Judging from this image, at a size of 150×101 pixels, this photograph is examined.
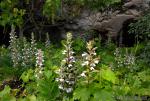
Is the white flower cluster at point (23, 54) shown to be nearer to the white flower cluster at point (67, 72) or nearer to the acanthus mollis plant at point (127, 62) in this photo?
the acanthus mollis plant at point (127, 62)

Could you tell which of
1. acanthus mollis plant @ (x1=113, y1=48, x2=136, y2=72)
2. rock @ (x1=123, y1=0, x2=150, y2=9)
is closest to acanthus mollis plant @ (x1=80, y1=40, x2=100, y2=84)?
acanthus mollis plant @ (x1=113, y1=48, x2=136, y2=72)

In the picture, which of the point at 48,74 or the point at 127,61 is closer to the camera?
the point at 48,74

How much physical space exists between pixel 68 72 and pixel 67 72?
0.06 ft

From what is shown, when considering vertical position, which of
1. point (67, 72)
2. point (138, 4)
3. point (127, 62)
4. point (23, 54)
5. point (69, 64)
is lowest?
point (127, 62)

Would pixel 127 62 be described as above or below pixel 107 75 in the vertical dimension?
below

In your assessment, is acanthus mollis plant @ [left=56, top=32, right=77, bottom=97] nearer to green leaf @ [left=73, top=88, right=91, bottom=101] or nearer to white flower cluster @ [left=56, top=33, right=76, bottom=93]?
white flower cluster @ [left=56, top=33, right=76, bottom=93]

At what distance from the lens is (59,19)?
14344 mm

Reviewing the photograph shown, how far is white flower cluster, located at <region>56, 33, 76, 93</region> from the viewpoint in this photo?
6230 millimetres

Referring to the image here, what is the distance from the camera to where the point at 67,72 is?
249 inches

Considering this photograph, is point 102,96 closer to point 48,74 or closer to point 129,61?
point 48,74

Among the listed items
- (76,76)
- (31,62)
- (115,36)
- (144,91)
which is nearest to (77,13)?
(115,36)

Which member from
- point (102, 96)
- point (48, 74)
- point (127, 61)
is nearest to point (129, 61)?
point (127, 61)

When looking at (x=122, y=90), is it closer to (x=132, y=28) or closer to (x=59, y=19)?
(x=132, y=28)

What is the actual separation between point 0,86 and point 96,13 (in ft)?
16.5
